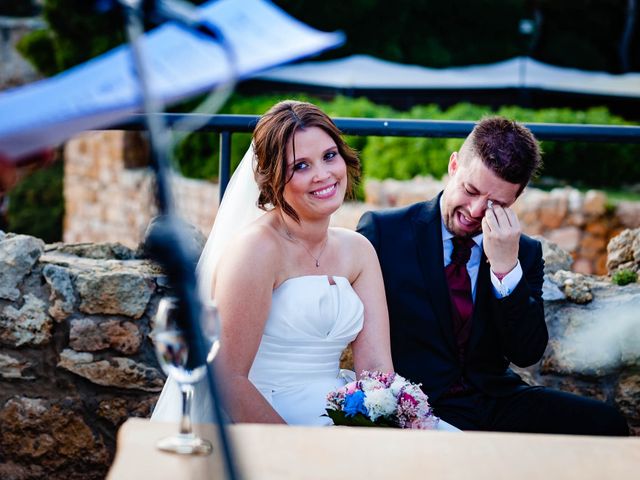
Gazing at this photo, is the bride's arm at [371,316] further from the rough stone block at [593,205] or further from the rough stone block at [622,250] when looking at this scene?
the rough stone block at [593,205]

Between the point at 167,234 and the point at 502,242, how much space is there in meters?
1.64

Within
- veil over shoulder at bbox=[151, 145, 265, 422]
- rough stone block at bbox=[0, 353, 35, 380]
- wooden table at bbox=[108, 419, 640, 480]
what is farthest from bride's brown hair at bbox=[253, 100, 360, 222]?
wooden table at bbox=[108, 419, 640, 480]

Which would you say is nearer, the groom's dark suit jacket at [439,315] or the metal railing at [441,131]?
the groom's dark suit jacket at [439,315]

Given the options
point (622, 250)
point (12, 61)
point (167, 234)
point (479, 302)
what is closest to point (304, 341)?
point (479, 302)

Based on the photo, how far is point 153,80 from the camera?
953mm

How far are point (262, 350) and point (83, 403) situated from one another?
2.02 feet

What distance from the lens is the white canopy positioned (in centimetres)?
1555

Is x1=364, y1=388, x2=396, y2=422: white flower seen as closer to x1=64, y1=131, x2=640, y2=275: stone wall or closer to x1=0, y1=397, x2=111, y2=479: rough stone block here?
x1=0, y1=397, x2=111, y2=479: rough stone block

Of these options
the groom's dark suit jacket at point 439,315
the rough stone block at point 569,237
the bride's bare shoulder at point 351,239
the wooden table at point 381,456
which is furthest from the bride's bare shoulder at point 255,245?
the rough stone block at point 569,237

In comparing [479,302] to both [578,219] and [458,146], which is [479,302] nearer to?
[578,219]

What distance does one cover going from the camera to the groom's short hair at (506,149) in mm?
2498

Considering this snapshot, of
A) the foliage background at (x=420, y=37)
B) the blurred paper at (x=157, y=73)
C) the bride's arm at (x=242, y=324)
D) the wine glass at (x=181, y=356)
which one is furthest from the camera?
the foliage background at (x=420, y=37)

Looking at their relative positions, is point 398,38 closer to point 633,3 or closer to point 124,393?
point 633,3

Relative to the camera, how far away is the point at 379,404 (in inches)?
77.9
